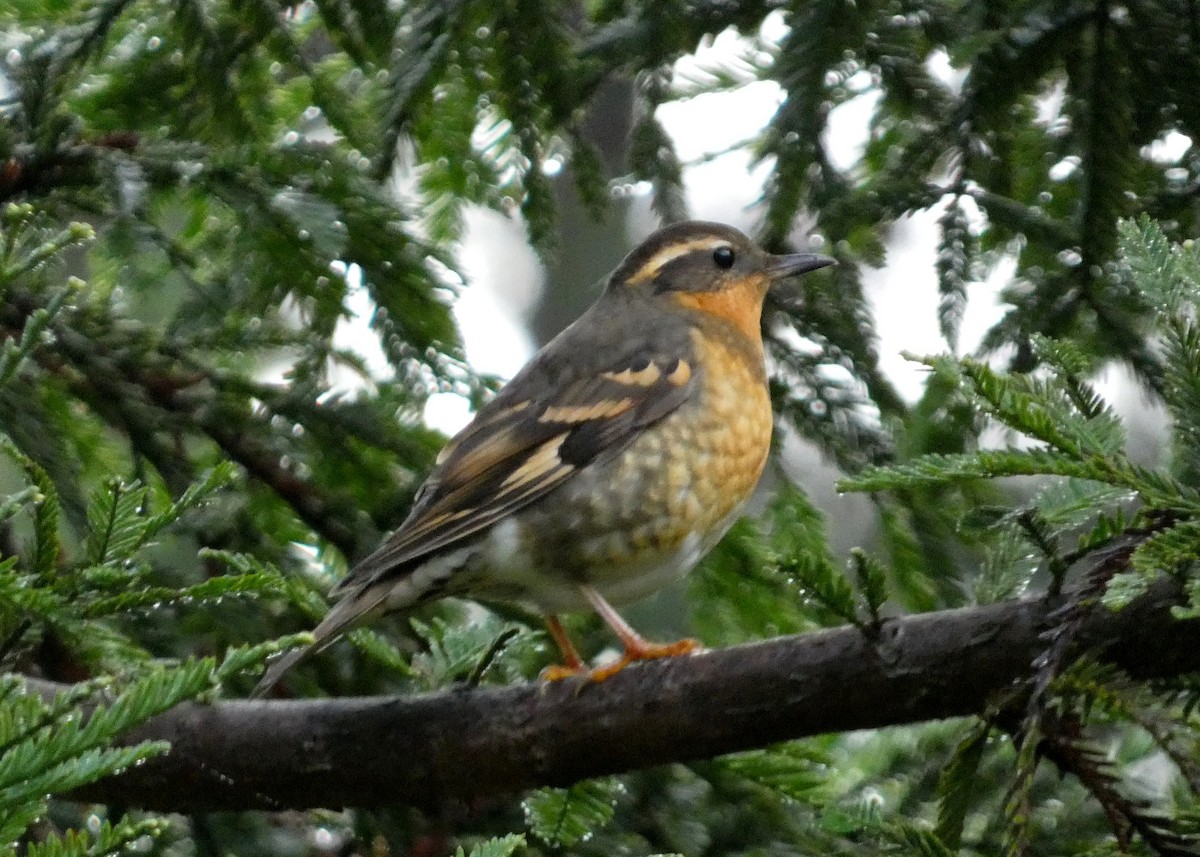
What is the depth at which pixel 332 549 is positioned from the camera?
3.93 meters

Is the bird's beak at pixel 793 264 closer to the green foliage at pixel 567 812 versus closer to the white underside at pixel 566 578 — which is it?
the white underside at pixel 566 578

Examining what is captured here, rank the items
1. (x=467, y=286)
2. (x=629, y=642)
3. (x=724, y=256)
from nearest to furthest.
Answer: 1. (x=467, y=286)
2. (x=629, y=642)
3. (x=724, y=256)

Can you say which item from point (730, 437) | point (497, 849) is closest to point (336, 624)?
point (730, 437)

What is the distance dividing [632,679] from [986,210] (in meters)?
1.57

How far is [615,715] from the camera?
2771 mm

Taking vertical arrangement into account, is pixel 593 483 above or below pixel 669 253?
below

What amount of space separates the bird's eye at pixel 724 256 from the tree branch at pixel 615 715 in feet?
6.61

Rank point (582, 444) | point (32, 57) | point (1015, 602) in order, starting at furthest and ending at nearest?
1. point (582, 444)
2. point (32, 57)
3. point (1015, 602)

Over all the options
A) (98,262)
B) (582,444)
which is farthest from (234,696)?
(98,262)

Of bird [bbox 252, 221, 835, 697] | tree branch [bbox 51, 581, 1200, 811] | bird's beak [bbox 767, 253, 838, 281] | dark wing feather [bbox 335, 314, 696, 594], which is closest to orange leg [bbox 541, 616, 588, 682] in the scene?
bird [bbox 252, 221, 835, 697]

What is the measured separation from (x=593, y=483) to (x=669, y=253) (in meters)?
Result: 1.06

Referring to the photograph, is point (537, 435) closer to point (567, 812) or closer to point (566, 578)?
point (566, 578)

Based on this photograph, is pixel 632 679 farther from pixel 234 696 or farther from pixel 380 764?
pixel 234 696

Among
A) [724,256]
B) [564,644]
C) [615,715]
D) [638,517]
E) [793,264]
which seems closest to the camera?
[615,715]
